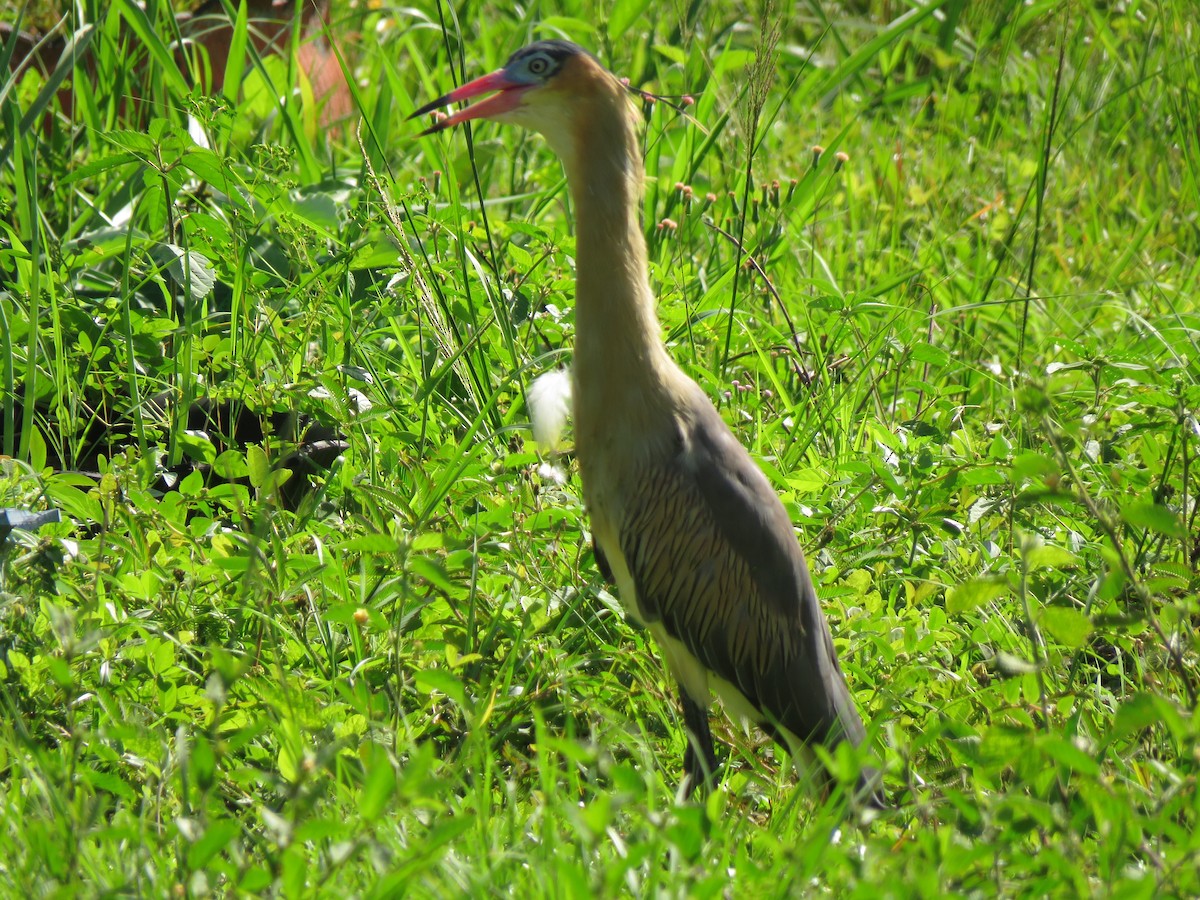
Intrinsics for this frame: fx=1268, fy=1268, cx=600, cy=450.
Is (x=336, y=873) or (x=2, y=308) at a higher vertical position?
(x=2, y=308)

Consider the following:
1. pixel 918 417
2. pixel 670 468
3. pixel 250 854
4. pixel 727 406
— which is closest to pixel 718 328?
pixel 727 406

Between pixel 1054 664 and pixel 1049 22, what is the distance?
15.4 feet

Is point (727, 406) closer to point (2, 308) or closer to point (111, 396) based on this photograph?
point (111, 396)

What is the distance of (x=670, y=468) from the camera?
9.45 feet

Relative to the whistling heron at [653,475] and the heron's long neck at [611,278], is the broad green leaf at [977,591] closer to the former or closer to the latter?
the whistling heron at [653,475]

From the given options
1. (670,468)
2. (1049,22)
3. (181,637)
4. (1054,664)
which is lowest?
(1054,664)

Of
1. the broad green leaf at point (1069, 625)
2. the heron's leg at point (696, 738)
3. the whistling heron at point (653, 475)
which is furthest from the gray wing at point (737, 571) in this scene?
the broad green leaf at point (1069, 625)

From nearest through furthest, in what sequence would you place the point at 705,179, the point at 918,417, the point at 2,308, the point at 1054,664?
the point at 1054,664, the point at 2,308, the point at 918,417, the point at 705,179

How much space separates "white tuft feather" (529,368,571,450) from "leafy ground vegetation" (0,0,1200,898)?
0.19 feet

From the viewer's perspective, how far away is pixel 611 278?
2830mm

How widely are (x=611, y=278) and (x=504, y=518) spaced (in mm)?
616

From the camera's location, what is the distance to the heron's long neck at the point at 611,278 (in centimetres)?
283

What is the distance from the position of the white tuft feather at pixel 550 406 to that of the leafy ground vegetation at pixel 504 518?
2.3 inches

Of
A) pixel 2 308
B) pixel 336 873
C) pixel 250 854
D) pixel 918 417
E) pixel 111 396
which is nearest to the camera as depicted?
pixel 336 873
